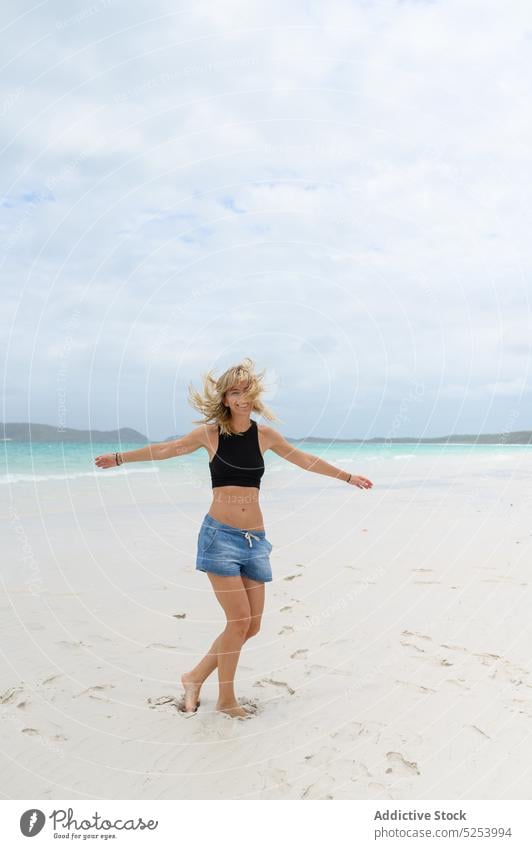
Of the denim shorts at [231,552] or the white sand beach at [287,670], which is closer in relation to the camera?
the white sand beach at [287,670]

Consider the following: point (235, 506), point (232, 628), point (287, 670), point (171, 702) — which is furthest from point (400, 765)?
point (235, 506)

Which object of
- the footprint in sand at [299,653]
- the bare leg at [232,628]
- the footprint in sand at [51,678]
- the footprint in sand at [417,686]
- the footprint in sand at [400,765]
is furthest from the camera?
the footprint in sand at [299,653]

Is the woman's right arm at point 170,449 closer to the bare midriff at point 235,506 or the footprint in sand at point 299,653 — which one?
the bare midriff at point 235,506

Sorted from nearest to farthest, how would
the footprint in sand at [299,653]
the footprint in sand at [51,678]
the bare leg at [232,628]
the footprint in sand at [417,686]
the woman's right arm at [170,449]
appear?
the bare leg at [232,628]
the woman's right arm at [170,449]
the footprint in sand at [417,686]
the footprint in sand at [51,678]
the footprint in sand at [299,653]

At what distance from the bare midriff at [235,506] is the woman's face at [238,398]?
0.64m

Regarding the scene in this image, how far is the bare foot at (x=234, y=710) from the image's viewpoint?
18.4 ft

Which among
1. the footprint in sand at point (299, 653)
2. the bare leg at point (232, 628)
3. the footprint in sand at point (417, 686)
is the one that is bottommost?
the footprint in sand at point (417, 686)

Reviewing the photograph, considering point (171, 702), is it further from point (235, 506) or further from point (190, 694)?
point (235, 506)

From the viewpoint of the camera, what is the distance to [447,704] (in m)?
5.64

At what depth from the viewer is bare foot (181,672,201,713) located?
5.79m

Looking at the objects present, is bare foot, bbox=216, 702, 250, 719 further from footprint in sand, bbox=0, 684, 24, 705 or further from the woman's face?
the woman's face

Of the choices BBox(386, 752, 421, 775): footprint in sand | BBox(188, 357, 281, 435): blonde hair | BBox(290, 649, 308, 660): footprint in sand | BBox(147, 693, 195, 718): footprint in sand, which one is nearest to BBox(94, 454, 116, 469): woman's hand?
BBox(188, 357, 281, 435): blonde hair

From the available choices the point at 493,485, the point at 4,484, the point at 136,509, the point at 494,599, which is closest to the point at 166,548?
the point at 136,509

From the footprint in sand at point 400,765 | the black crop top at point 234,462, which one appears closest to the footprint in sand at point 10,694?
the black crop top at point 234,462
